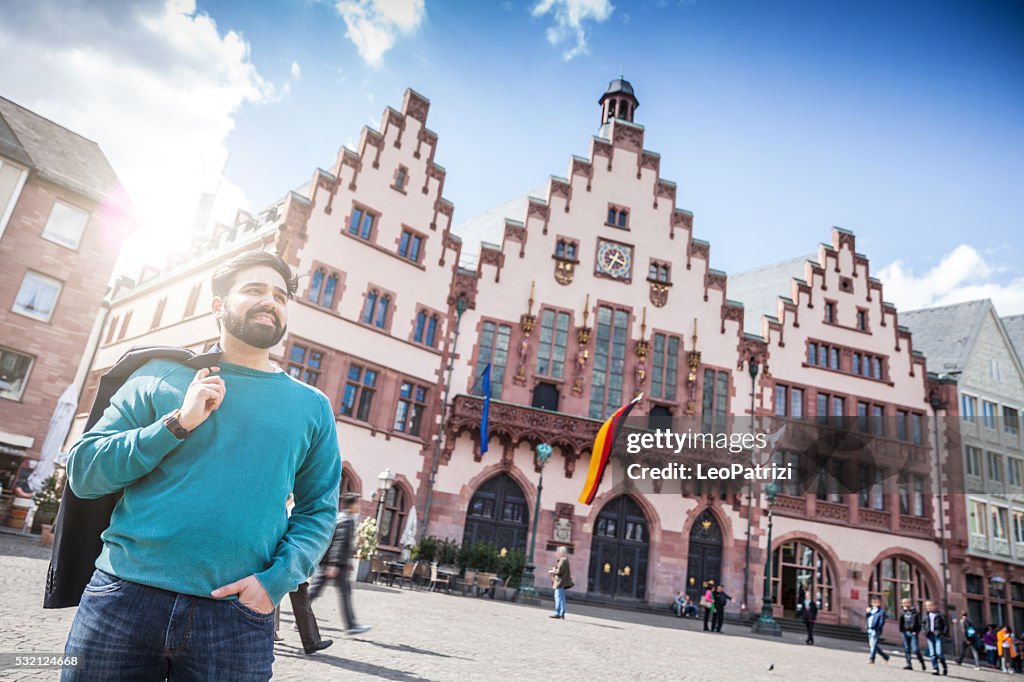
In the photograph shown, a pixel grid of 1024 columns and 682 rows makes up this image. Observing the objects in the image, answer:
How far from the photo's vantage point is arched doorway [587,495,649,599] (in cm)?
2798

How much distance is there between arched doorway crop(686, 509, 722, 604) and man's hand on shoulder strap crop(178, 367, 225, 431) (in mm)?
29465

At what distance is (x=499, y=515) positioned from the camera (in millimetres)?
27328

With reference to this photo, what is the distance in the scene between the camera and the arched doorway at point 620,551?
91.8 feet

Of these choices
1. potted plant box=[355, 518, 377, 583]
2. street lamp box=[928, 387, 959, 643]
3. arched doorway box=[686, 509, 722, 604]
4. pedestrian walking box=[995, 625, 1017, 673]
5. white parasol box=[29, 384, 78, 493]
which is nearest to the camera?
white parasol box=[29, 384, 78, 493]

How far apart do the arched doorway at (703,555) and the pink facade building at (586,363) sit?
92 mm

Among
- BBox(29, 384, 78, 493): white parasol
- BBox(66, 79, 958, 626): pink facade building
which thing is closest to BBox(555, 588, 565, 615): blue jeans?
BBox(66, 79, 958, 626): pink facade building

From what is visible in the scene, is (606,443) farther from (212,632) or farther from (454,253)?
(212,632)

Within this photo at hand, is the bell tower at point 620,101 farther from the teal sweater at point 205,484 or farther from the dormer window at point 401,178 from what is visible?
the teal sweater at point 205,484

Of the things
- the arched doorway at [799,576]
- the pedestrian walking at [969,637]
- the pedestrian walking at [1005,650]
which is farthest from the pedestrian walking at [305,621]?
the pedestrian walking at [969,637]

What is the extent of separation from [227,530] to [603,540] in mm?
27702

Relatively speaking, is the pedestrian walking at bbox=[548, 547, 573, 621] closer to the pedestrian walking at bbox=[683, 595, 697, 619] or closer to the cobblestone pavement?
the cobblestone pavement

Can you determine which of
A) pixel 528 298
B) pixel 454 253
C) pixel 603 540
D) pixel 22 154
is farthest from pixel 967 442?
pixel 22 154

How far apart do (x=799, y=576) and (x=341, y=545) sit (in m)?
27.6

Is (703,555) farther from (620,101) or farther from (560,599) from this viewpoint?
(620,101)
